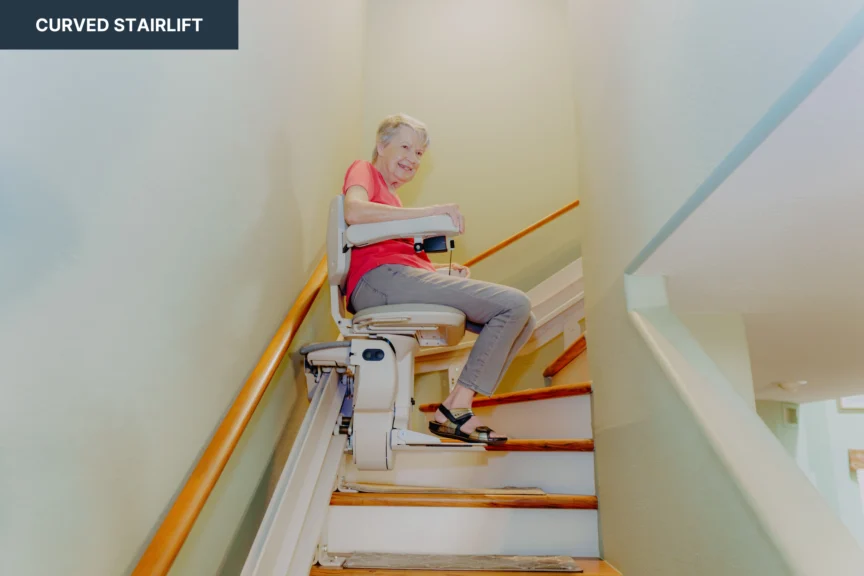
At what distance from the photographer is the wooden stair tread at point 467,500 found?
1.68 meters

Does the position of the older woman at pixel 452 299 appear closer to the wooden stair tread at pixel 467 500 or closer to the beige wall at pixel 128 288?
the wooden stair tread at pixel 467 500

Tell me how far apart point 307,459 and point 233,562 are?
1.11ft

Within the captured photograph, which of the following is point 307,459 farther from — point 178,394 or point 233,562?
point 178,394

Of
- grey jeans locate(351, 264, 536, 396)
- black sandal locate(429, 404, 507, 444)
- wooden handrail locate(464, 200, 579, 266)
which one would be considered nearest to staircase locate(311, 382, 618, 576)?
black sandal locate(429, 404, 507, 444)

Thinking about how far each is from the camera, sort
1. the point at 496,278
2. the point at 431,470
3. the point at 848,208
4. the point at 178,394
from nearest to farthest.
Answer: the point at 848,208 < the point at 178,394 < the point at 431,470 < the point at 496,278

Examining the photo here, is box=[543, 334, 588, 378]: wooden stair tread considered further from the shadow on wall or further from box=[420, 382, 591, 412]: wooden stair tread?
the shadow on wall

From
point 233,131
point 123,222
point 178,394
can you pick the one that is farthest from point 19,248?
point 233,131

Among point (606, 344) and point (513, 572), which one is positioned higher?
point (606, 344)

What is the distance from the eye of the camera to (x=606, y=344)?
1656mm

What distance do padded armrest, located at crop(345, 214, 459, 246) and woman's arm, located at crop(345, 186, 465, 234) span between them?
2cm

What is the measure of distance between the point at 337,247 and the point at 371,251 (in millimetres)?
108

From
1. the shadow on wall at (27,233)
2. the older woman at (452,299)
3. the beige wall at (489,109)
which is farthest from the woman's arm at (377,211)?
the beige wall at (489,109)

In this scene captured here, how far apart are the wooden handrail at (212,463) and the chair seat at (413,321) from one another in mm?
247

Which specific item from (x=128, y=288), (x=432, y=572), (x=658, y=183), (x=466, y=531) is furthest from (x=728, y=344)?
(x=128, y=288)
